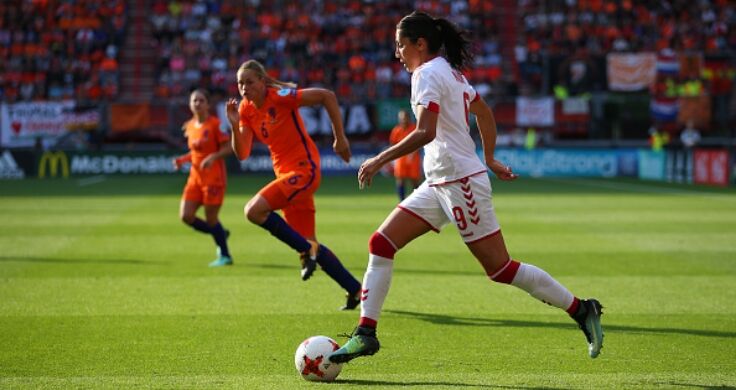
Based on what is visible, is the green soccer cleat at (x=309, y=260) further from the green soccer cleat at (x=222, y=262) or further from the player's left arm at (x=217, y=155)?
A: the green soccer cleat at (x=222, y=262)

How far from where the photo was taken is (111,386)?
623 cm

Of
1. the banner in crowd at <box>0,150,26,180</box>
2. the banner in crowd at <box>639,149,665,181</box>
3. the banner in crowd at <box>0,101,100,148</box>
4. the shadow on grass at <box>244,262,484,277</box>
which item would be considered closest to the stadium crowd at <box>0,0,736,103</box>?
the banner in crowd at <box>0,101,100,148</box>

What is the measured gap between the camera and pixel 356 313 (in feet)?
29.6

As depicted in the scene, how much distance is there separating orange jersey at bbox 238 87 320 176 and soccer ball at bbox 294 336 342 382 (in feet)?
10.3

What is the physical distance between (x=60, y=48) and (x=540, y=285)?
1404 inches

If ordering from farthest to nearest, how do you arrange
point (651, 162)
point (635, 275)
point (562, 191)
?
point (651, 162) → point (562, 191) → point (635, 275)

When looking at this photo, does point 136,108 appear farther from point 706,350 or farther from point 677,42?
point 706,350

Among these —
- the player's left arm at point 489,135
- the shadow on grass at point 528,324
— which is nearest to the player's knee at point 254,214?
the shadow on grass at point 528,324

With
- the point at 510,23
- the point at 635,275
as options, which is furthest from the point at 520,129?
the point at 635,275

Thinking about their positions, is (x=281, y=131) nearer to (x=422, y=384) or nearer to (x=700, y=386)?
(x=422, y=384)

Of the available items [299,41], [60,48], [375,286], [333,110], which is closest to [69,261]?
[333,110]

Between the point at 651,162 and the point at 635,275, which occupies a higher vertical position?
the point at 635,275

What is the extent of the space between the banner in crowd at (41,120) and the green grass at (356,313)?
16.8m

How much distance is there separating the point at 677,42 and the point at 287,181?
114 feet
